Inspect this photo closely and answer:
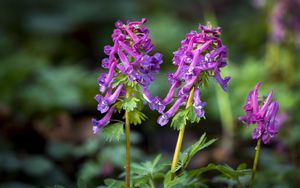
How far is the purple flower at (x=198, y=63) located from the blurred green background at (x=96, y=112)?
0.23 m

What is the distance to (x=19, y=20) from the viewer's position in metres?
10.0

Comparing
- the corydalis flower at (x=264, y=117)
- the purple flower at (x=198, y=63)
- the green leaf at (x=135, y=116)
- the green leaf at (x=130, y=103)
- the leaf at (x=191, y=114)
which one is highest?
the purple flower at (x=198, y=63)

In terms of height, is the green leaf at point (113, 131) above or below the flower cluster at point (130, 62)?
below

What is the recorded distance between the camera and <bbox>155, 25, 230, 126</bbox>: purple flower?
2332 mm

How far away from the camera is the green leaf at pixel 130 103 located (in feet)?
7.72

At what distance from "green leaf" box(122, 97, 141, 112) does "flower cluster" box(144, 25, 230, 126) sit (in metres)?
0.06

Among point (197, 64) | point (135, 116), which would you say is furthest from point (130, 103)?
point (197, 64)

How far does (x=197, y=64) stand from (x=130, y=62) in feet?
1.06

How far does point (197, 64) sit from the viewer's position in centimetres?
233

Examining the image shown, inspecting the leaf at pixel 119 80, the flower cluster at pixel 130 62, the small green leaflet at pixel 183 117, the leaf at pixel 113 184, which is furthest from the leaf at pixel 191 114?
the leaf at pixel 113 184

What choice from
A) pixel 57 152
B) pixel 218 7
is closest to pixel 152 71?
pixel 57 152

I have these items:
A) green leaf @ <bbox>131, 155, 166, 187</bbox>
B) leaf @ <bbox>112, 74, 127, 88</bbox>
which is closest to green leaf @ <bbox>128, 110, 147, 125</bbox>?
leaf @ <bbox>112, 74, 127, 88</bbox>

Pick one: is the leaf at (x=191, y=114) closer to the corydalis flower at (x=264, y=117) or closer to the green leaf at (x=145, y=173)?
the corydalis flower at (x=264, y=117)

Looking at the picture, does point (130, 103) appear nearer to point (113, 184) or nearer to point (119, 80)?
point (119, 80)
